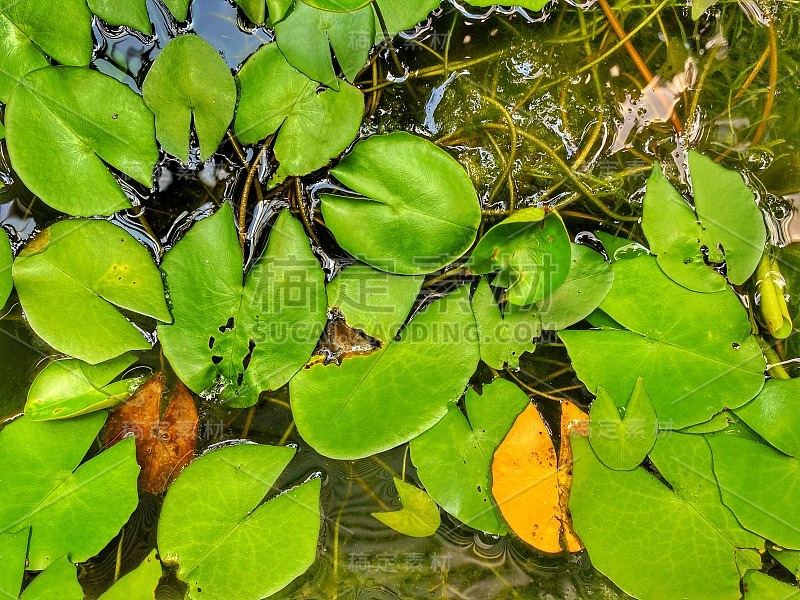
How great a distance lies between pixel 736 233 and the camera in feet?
5.71

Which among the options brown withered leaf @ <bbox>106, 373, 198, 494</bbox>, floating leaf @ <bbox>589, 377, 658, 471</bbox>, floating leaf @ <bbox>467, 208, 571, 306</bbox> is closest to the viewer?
floating leaf @ <bbox>467, 208, 571, 306</bbox>

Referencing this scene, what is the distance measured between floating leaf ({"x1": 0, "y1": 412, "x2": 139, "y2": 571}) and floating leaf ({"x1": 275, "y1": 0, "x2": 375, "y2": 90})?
1278mm

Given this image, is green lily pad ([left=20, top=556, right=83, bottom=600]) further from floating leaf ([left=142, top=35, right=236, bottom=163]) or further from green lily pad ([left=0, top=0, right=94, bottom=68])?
green lily pad ([left=0, top=0, right=94, bottom=68])

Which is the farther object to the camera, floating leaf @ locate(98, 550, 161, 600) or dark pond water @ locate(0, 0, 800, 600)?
dark pond water @ locate(0, 0, 800, 600)

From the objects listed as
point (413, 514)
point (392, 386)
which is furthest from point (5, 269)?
point (413, 514)

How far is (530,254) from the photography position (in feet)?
5.39

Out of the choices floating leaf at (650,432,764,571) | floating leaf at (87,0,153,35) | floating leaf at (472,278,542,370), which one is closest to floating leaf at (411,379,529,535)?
floating leaf at (472,278,542,370)

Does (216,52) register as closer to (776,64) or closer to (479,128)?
(479,128)

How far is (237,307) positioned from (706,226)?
1423 millimetres

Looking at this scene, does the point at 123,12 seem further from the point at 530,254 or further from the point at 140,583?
the point at 140,583

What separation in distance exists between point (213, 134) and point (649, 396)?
1.51 metres

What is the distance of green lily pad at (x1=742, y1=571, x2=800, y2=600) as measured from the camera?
1.73 metres

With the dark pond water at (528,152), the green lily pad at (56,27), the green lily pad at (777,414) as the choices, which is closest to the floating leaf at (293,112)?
the dark pond water at (528,152)

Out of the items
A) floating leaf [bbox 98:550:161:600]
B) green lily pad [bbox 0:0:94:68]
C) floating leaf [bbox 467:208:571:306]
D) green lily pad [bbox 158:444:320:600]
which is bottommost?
floating leaf [bbox 98:550:161:600]
